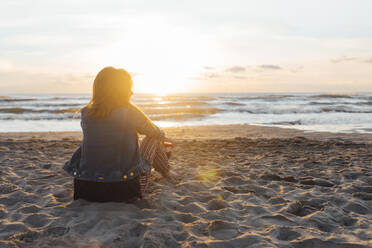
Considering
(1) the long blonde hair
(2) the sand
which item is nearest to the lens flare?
(2) the sand

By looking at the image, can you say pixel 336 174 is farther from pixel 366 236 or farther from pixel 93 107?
pixel 93 107

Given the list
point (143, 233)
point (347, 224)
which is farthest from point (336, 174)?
point (143, 233)

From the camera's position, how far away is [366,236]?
2.84m

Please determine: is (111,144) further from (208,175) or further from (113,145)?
(208,175)

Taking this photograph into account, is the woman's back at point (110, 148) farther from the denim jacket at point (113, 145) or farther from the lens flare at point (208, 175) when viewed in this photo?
the lens flare at point (208, 175)

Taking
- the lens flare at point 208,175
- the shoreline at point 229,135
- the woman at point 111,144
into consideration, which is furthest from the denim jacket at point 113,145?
the shoreline at point 229,135

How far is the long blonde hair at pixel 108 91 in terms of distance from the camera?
10.1ft

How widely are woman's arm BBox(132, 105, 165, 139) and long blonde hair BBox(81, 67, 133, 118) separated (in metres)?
0.20

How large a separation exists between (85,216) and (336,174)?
4.17m

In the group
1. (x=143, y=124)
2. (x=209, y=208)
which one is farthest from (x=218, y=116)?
(x=143, y=124)

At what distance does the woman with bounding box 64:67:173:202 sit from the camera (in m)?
3.10

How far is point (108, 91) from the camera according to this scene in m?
3.06

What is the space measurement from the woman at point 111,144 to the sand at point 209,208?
0.75 feet

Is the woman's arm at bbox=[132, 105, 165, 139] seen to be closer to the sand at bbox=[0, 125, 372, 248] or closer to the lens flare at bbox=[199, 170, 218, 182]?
the sand at bbox=[0, 125, 372, 248]
